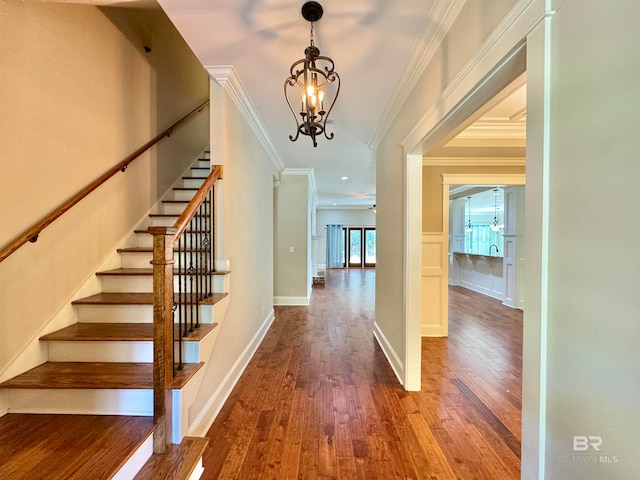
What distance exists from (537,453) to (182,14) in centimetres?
271

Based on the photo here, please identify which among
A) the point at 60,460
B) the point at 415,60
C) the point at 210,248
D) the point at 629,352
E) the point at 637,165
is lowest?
the point at 60,460

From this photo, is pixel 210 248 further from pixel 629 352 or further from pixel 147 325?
pixel 629 352

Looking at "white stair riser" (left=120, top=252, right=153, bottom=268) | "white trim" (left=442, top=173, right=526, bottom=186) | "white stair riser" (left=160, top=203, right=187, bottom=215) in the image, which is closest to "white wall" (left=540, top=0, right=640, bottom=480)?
"white stair riser" (left=120, top=252, right=153, bottom=268)

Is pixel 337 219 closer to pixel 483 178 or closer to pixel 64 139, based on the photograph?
pixel 483 178

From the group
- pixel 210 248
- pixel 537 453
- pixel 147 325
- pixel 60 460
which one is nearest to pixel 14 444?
pixel 60 460

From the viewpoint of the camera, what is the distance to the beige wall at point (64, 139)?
154 cm

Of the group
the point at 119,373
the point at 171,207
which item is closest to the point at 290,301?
the point at 171,207

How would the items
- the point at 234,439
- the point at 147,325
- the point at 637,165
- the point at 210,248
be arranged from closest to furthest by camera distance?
the point at 637,165, the point at 234,439, the point at 147,325, the point at 210,248

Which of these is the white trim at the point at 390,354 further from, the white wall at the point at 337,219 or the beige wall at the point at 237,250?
the white wall at the point at 337,219

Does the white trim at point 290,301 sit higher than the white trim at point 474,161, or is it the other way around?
the white trim at point 474,161

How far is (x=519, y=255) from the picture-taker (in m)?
5.22

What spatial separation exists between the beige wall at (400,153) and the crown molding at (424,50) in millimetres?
44

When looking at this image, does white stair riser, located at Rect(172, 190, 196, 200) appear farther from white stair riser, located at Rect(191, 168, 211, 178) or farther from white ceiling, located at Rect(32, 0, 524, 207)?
white ceiling, located at Rect(32, 0, 524, 207)

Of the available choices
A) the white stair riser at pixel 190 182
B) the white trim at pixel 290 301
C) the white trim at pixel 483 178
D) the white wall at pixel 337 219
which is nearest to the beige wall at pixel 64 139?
the white stair riser at pixel 190 182
